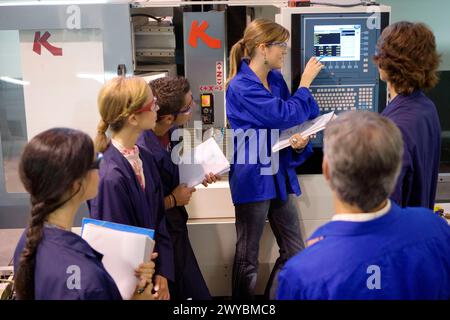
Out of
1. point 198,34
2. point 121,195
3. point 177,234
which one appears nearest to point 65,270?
point 121,195

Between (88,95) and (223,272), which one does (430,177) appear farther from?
(88,95)

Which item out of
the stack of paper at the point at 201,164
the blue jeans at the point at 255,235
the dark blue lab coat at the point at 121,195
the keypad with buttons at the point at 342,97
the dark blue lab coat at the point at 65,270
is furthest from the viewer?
the keypad with buttons at the point at 342,97

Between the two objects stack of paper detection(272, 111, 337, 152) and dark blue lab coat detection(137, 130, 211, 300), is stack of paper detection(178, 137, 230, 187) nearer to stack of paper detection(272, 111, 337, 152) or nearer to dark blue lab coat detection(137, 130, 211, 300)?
dark blue lab coat detection(137, 130, 211, 300)

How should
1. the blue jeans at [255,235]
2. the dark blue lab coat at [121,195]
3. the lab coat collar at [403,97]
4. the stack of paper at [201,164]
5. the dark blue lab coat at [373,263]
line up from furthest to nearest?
the blue jeans at [255,235]
the stack of paper at [201,164]
the lab coat collar at [403,97]
the dark blue lab coat at [121,195]
the dark blue lab coat at [373,263]

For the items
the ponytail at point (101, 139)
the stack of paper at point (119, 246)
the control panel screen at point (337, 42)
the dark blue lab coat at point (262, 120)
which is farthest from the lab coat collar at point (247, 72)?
the stack of paper at point (119, 246)

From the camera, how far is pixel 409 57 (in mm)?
1904

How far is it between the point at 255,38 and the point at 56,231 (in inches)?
58.4

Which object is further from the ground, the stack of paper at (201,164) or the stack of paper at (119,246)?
the stack of paper at (201,164)

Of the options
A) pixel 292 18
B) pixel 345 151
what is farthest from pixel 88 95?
pixel 345 151

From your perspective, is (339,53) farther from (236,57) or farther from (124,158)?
(124,158)

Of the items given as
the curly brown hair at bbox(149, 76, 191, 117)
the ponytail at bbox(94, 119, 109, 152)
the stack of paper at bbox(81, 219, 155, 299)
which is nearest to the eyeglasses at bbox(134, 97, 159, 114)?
the ponytail at bbox(94, 119, 109, 152)

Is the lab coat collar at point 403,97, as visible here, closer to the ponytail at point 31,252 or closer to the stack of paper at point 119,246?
the stack of paper at point 119,246

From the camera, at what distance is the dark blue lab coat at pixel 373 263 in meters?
1.17

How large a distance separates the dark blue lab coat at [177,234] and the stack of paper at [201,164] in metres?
0.05
